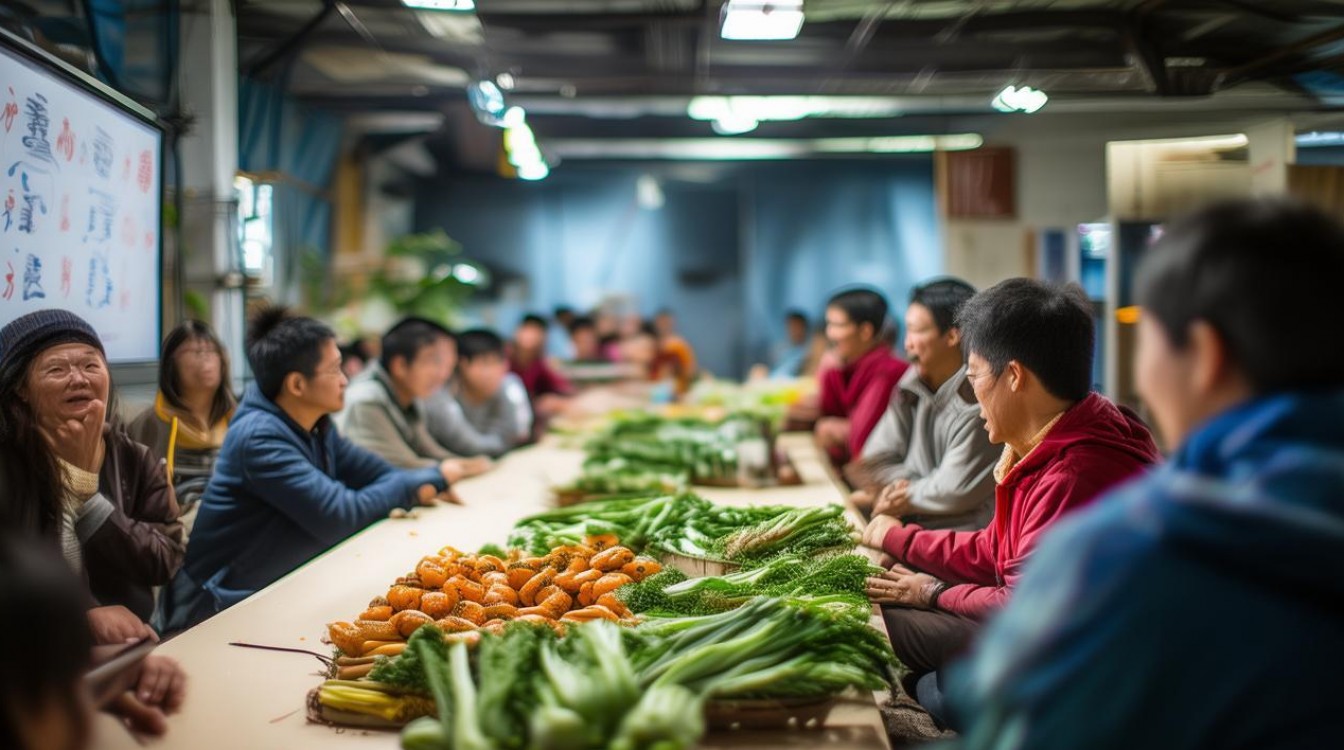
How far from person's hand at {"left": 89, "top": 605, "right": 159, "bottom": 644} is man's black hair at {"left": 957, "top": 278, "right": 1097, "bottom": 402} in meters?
2.39

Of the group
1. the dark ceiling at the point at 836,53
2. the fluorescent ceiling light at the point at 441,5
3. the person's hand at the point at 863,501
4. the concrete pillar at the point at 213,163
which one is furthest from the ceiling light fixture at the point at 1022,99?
the concrete pillar at the point at 213,163

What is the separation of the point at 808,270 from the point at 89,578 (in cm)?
1221

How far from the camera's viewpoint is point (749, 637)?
1998mm

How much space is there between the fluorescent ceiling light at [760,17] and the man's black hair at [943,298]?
2200mm

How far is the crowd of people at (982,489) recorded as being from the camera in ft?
3.76

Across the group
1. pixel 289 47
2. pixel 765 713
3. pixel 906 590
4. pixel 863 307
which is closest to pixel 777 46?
pixel 863 307

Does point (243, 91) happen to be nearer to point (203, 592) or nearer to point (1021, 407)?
point (203, 592)

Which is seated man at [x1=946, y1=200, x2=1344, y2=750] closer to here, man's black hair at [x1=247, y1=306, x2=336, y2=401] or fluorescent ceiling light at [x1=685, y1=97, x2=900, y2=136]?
man's black hair at [x1=247, y1=306, x2=336, y2=401]

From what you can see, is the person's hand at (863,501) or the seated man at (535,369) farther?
the seated man at (535,369)

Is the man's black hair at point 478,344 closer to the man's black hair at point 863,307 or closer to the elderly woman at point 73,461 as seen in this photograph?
the man's black hair at point 863,307

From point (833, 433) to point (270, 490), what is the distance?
139 inches

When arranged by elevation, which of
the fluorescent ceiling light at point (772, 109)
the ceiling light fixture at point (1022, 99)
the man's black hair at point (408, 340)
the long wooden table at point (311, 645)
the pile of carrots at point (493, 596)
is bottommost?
the long wooden table at point (311, 645)

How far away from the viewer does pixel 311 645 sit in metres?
2.49

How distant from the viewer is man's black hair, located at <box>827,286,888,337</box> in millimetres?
5590
